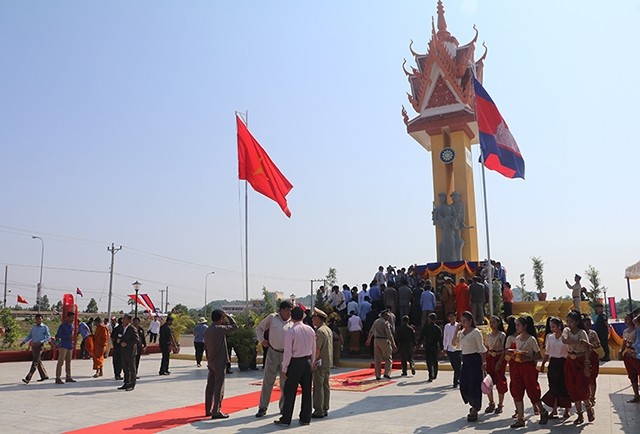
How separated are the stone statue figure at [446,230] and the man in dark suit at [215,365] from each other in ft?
61.8

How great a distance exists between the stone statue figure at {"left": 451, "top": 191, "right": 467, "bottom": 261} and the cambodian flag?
1115 cm

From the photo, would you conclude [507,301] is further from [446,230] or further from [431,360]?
[446,230]

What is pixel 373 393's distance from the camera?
1062 centimetres

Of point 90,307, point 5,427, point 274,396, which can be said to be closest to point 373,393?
point 274,396

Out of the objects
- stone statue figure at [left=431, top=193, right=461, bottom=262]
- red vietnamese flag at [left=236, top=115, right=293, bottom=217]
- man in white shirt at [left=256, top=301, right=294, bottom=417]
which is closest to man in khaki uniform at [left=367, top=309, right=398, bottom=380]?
red vietnamese flag at [left=236, top=115, right=293, bottom=217]

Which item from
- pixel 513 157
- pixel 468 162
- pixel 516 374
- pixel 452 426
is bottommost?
pixel 452 426

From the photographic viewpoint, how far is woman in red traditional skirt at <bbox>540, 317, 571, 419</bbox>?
7734 millimetres

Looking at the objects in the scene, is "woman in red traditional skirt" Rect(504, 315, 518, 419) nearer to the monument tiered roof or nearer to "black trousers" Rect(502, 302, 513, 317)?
"black trousers" Rect(502, 302, 513, 317)

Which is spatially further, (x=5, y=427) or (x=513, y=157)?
(x=513, y=157)

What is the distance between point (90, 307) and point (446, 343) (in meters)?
94.7

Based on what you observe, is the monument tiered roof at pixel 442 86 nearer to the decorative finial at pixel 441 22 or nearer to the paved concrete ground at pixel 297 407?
the decorative finial at pixel 441 22

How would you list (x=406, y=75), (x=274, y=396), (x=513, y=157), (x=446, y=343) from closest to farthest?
(x=274, y=396), (x=446, y=343), (x=513, y=157), (x=406, y=75)

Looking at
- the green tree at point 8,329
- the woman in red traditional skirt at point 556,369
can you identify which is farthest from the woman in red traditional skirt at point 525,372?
the green tree at point 8,329

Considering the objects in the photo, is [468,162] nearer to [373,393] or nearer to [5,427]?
[373,393]
